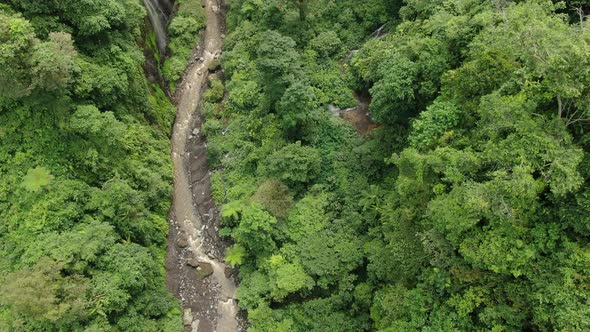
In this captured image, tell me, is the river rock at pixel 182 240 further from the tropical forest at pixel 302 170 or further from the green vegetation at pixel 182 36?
the green vegetation at pixel 182 36

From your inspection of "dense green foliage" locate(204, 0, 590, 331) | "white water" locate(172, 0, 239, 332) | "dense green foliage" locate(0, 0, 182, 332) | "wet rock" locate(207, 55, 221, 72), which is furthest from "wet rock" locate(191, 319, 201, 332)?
"wet rock" locate(207, 55, 221, 72)

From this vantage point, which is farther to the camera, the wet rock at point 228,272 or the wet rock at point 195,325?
the wet rock at point 228,272

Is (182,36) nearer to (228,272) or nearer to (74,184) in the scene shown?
(74,184)

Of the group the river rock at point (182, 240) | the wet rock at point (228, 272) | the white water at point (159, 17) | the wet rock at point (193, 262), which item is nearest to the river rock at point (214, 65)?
the white water at point (159, 17)

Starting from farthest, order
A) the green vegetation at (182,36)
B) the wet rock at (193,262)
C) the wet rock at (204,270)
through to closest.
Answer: the green vegetation at (182,36) < the wet rock at (193,262) < the wet rock at (204,270)

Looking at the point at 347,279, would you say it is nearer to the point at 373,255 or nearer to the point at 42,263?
the point at 373,255

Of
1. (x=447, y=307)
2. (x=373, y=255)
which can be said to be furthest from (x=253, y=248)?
(x=447, y=307)

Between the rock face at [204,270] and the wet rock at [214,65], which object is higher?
the wet rock at [214,65]
